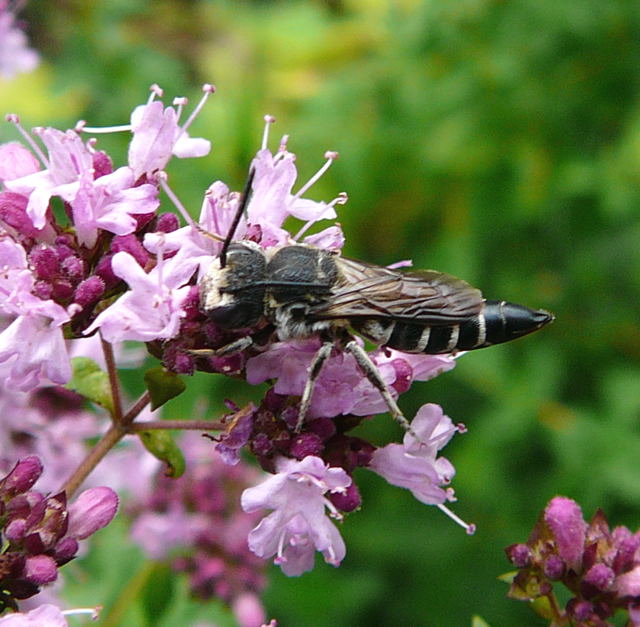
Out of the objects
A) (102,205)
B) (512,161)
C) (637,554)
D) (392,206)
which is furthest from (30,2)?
(637,554)

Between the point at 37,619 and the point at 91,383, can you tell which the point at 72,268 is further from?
the point at 37,619

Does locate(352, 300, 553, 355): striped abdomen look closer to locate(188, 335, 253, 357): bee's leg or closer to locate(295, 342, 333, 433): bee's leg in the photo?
locate(295, 342, 333, 433): bee's leg

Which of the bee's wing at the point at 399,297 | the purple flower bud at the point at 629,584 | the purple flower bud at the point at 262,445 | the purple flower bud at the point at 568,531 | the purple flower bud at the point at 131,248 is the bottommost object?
the purple flower bud at the point at 629,584

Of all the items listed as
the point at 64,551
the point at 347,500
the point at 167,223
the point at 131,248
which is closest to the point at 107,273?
the point at 131,248

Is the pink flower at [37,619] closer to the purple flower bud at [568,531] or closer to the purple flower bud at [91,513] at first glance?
the purple flower bud at [91,513]

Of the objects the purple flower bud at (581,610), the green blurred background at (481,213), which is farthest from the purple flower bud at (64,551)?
the green blurred background at (481,213)

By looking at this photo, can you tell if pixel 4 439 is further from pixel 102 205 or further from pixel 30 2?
pixel 30 2

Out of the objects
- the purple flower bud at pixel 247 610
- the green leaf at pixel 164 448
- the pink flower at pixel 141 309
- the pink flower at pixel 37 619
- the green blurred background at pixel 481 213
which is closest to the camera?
the pink flower at pixel 37 619
